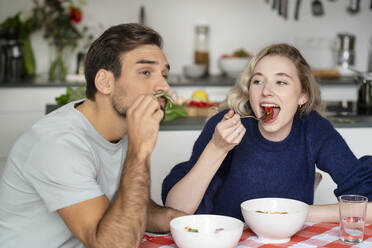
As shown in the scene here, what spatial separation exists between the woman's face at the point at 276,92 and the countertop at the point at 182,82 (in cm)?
211

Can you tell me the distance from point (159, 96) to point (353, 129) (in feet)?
5.14

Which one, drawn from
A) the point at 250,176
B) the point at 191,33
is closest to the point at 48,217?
the point at 250,176

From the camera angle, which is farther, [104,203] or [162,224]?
[162,224]

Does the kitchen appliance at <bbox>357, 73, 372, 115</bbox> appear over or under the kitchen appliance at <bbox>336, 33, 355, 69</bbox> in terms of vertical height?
under

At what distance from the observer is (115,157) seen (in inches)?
63.1

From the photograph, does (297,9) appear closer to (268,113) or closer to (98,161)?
(268,113)

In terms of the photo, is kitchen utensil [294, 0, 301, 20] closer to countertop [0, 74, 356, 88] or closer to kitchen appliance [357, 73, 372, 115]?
countertop [0, 74, 356, 88]

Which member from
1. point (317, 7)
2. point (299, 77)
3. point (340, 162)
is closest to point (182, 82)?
point (317, 7)

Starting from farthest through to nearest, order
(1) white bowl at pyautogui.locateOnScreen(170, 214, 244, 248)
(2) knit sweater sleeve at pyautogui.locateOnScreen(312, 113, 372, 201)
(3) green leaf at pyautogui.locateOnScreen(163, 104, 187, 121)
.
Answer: (3) green leaf at pyautogui.locateOnScreen(163, 104, 187, 121)
(2) knit sweater sleeve at pyautogui.locateOnScreen(312, 113, 372, 201)
(1) white bowl at pyautogui.locateOnScreen(170, 214, 244, 248)

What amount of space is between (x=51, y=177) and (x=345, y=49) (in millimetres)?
4099

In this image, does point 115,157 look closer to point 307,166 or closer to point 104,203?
point 104,203

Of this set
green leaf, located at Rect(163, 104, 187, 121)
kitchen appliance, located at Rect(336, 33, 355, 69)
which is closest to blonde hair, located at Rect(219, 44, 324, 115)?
green leaf, located at Rect(163, 104, 187, 121)

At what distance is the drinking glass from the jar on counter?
3.46 meters

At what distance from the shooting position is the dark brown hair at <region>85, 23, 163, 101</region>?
1.55m
